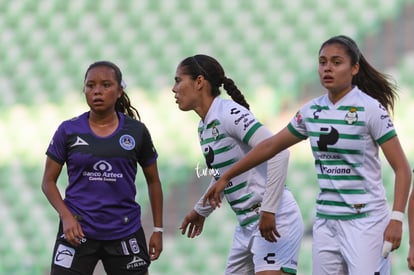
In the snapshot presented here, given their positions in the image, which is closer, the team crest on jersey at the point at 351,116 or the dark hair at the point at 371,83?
the team crest on jersey at the point at 351,116

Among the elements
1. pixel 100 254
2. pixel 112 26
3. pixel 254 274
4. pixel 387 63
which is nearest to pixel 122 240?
pixel 100 254

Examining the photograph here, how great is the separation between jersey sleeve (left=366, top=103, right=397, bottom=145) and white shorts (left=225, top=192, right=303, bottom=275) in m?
0.68

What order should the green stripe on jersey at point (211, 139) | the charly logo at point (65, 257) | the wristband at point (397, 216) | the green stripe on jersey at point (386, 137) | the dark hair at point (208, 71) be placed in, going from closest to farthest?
the wristband at point (397, 216), the green stripe on jersey at point (386, 137), the charly logo at point (65, 257), the green stripe on jersey at point (211, 139), the dark hair at point (208, 71)

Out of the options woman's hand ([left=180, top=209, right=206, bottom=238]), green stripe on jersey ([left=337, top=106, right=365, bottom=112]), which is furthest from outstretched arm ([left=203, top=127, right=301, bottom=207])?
woman's hand ([left=180, top=209, right=206, bottom=238])

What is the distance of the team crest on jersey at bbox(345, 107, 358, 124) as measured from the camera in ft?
11.7

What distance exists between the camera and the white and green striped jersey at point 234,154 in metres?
4.04

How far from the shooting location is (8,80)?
30.9ft

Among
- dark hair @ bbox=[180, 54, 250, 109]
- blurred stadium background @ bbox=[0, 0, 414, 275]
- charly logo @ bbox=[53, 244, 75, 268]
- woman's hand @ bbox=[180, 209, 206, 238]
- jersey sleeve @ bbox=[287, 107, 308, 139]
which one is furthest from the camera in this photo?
blurred stadium background @ bbox=[0, 0, 414, 275]

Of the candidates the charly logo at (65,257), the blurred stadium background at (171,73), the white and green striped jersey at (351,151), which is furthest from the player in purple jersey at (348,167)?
the blurred stadium background at (171,73)

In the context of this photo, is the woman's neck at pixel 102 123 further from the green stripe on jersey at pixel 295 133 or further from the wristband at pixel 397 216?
the wristband at pixel 397 216

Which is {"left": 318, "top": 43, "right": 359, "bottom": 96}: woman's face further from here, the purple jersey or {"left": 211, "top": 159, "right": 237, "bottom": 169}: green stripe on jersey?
the purple jersey

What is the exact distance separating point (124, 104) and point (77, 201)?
0.64 m

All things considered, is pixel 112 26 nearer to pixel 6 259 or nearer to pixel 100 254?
pixel 6 259

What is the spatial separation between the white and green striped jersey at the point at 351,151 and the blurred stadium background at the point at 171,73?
14.9 feet
